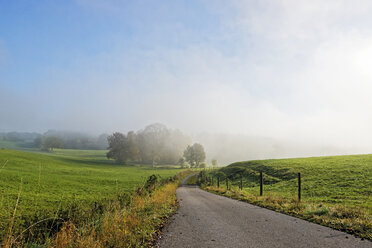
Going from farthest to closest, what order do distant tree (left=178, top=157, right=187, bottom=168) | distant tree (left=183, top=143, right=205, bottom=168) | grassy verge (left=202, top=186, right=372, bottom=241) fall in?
distant tree (left=183, top=143, right=205, bottom=168) → distant tree (left=178, top=157, right=187, bottom=168) → grassy verge (left=202, top=186, right=372, bottom=241)

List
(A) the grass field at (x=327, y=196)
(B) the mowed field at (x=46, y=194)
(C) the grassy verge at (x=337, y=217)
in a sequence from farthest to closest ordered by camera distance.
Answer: (A) the grass field at (x=327, y=196), (C) the grassy verge at (x=337, y=217), (B) the mowed field at (x=46, y=194)

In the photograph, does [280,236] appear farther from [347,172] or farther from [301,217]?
[347,172]

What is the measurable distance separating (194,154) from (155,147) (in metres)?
25.6

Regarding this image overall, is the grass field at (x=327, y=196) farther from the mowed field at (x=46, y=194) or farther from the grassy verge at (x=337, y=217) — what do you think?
→ the mowed field at (x=46, y=194)

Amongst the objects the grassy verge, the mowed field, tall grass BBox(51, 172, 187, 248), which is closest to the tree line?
the mowed field

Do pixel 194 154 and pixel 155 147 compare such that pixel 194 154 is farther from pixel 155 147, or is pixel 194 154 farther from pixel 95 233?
pixel 95 233

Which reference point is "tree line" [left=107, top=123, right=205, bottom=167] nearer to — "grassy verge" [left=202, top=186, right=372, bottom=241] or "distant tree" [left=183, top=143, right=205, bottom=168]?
"distant tree" [left=183, top=143, right=205, bottom=168]

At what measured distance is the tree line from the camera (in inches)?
3880

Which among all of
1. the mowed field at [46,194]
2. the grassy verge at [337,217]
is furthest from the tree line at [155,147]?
the grassy verge at [337,217]

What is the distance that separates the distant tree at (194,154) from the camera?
118137 millimetres

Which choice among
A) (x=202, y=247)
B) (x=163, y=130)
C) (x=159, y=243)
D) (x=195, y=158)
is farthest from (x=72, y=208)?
(x=195, y=158)

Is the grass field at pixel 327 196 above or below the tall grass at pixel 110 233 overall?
below

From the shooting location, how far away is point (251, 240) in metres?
6.71

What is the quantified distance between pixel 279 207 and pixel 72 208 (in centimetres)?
1091
